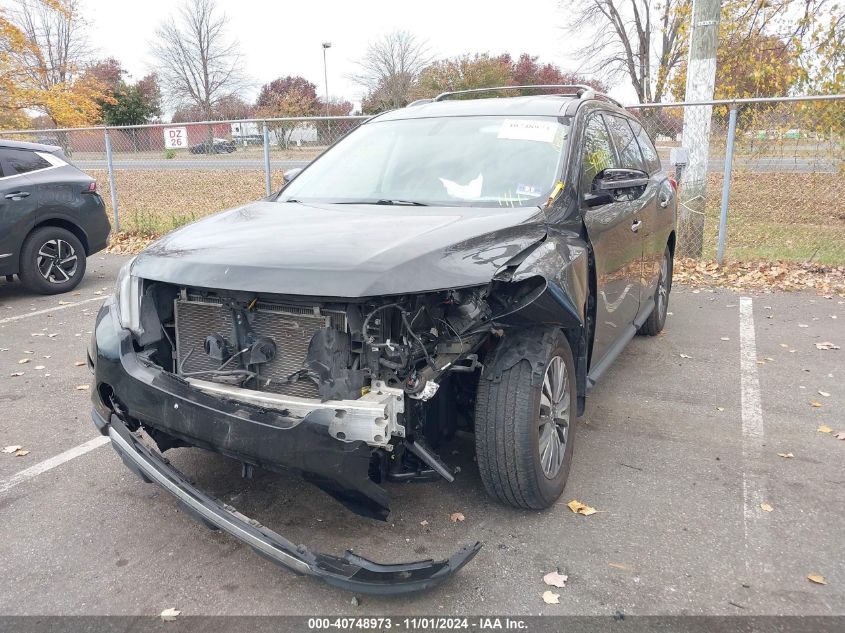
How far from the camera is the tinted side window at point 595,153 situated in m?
3.73

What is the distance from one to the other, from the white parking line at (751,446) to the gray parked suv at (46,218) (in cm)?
721

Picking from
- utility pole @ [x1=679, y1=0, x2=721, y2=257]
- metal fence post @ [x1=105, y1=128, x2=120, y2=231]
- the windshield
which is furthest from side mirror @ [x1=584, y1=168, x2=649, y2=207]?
metal fence post @ [x1=105, y1=128, x2=120, y2=231]

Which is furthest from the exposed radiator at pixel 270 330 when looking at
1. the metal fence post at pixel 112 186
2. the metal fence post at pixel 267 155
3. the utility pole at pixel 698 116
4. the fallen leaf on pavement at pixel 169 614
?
the metal fence post at pixel 112 186

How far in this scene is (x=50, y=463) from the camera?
376 centimetres

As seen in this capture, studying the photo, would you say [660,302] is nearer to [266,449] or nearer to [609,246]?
[609,246]

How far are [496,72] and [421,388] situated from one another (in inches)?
1330

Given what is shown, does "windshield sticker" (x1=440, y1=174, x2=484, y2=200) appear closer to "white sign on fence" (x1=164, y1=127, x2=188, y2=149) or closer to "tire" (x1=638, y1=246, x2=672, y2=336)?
"tire" (x1=638, y1=246, x2=672, y2=336)

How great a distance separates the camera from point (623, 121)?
502cm

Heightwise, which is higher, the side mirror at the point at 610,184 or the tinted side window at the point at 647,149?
the tinted side window at the point at 647,149

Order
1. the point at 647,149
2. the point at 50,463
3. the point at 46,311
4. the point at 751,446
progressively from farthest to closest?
the point at 46,311 → the point at 647,149 → the point at 751,446 → the point at 50,463

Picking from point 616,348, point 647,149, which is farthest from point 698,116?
point 616,348

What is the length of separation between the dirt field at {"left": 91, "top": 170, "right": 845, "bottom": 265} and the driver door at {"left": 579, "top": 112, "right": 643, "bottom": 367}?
18.1ft

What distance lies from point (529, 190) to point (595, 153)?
751 millimetres

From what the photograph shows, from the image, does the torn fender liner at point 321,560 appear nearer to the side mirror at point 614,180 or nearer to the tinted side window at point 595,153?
the side mirror at point 614,180
